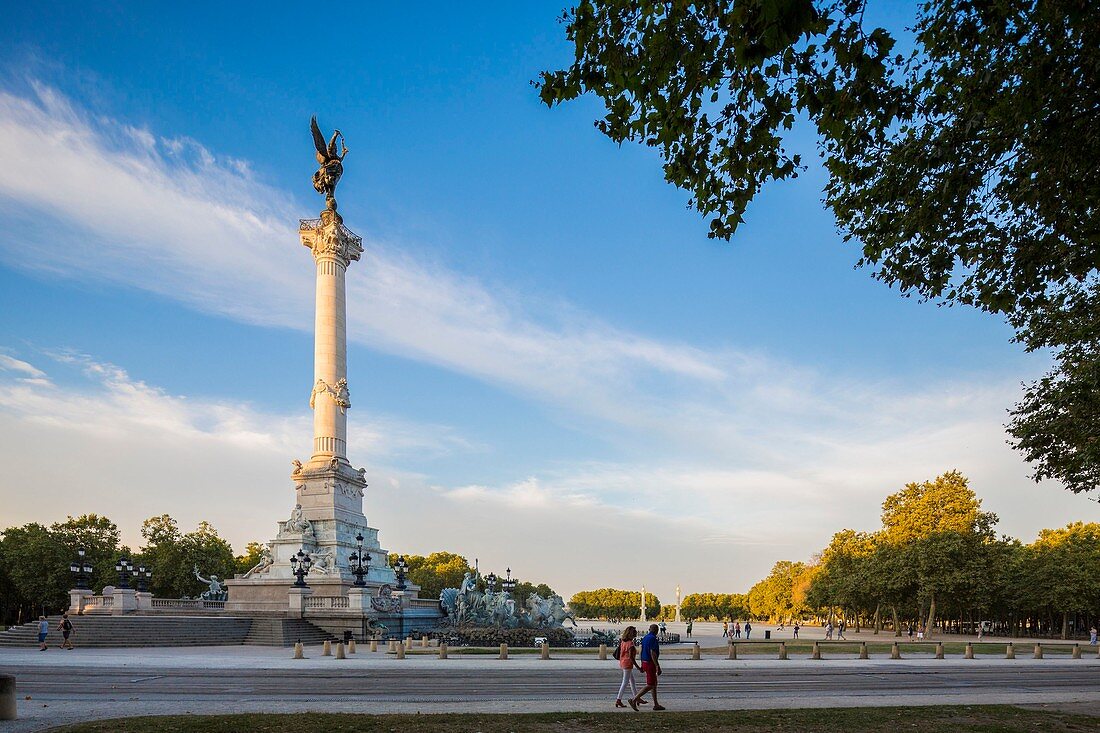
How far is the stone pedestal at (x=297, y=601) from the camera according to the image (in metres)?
45.7

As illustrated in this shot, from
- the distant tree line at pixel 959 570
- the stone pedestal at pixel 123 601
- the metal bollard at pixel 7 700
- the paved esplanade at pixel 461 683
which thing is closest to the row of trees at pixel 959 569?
the distant tree line at pixel 959 570

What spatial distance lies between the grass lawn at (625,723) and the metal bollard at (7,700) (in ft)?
6.63

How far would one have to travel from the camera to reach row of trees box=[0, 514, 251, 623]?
67.0 meters

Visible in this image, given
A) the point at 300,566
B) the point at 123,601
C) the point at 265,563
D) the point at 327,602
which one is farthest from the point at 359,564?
the point at 123,601

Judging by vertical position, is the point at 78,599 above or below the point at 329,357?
below

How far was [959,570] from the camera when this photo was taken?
198 feet

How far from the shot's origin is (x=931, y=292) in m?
14.4

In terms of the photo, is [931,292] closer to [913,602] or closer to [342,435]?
[342,435]

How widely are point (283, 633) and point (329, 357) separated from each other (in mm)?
24828

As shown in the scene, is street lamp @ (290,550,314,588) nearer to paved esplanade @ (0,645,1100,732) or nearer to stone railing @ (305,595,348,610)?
stone railing @ (305,595,348,610)

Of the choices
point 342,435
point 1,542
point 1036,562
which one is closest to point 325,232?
point 342,435

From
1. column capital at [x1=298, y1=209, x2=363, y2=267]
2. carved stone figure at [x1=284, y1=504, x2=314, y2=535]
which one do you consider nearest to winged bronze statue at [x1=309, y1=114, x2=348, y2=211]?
column capital at [x1=298, y1=209, x2=363, y2=267]

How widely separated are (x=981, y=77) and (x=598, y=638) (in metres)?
44.9

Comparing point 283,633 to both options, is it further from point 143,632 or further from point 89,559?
point 89,559
